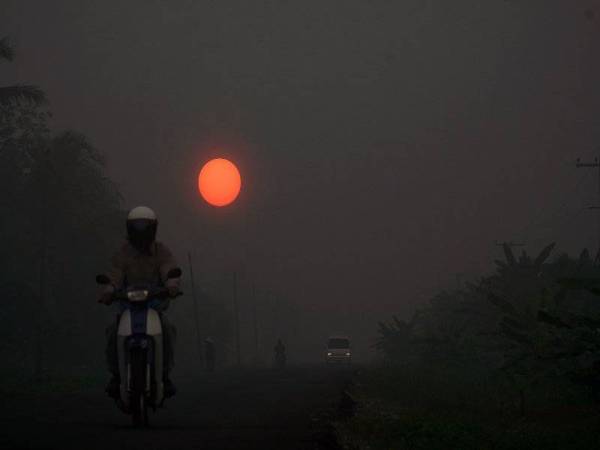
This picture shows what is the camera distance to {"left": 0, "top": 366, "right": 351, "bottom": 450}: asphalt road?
29.0 ft

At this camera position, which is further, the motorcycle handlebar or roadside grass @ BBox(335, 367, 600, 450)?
roadside grass @ BBox(335, 367, 600, 450)

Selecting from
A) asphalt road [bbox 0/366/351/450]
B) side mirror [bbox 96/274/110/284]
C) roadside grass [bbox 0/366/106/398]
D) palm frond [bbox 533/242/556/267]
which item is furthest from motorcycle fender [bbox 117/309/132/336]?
palm frond [bbox 533/242/556/267]

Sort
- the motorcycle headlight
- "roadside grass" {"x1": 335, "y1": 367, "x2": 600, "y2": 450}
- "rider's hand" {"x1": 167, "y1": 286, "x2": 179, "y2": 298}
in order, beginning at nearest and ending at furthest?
the motorcycle headlight
"rider's hand" {"x1": 167, "y1": 286, "x2": 179, "y2": 298}
"roadside grass" {"x1": 335, "y1": 367, "x2": 600, "y2": 450}

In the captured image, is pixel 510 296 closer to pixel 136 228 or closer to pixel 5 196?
pixel 136 228

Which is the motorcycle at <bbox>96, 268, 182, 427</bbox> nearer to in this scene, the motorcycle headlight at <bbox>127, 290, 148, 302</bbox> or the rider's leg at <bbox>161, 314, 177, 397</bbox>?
the motorcycle headlight at <bbox>127, 290, 148, 302</bbox>

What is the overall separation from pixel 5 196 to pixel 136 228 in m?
39.3

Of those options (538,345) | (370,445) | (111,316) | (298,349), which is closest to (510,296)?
(538,345)

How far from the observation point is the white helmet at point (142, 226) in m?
10.3

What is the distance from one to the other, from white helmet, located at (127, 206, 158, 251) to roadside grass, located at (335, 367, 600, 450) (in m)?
3.23

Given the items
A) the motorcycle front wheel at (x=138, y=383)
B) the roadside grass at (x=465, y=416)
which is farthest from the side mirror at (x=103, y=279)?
the roadside grass at (x=465, y=416)

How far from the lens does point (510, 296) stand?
27.2 m

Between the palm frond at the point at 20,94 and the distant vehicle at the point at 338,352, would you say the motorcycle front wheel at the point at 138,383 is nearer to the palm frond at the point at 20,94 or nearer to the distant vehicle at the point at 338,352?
the palm frond at the point at 20,94

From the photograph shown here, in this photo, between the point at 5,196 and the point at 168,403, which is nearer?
the point at 168,403

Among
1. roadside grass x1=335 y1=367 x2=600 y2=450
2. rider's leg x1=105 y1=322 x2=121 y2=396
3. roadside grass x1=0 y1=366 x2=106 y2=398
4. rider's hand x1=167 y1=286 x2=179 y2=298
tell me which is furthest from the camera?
roadside grass x1=0 y1=366 x2=106 y2=398
